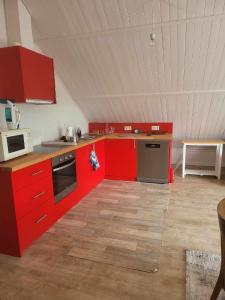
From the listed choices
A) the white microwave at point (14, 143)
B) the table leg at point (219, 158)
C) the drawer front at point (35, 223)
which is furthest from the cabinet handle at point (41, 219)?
the table leg at point (219, 158)

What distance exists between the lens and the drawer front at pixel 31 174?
197 cm

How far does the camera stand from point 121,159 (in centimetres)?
A: 402

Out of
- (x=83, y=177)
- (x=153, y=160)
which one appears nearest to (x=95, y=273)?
(x=83, y=177)

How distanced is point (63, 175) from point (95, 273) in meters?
1.28

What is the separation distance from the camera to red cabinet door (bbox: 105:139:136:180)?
12.8 feet

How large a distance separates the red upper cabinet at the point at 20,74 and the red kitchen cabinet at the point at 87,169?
1029 mm

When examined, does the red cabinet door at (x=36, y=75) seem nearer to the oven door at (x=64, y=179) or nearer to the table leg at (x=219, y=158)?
the oven door at (x=64, y=179)

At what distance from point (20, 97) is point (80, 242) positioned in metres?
1.65

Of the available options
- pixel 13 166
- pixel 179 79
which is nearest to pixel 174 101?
pixel 179 79

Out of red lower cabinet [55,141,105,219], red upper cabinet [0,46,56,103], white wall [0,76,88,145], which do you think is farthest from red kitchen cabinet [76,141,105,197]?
red upper cabinet [0,46,56,103]

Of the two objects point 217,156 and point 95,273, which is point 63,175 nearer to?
point 95,273

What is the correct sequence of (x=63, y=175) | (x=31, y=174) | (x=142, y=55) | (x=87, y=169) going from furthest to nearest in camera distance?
(x=87, y=169) → (x=142, y=55) → (x=63, y=175) → (x=31, y=174)

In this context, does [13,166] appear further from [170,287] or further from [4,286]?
[170,287]

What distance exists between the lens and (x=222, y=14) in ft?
7.92
